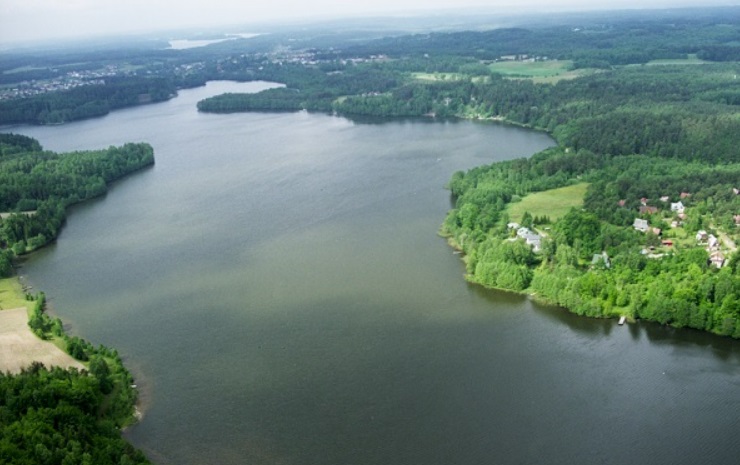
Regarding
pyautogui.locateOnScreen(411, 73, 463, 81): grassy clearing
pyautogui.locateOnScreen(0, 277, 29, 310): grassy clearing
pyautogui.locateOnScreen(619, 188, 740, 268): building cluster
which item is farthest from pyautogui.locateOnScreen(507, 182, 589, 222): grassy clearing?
pyautogui.locateOnScreen(411, 73, 463, 81): grassy clearing

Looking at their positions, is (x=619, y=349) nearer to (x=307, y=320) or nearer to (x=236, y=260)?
(x=307, y=320)

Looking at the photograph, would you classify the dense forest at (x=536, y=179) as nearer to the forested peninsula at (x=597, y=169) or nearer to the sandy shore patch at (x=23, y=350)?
the forested peninsula at (x=597, y=169)

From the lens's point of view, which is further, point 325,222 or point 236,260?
point 325,222

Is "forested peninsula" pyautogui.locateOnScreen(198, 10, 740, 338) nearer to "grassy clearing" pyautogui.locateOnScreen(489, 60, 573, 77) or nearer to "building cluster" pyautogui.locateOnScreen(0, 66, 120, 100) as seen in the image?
"grassy clearing" pyautogui.locateOnScreen(489, 60, 573, 77)

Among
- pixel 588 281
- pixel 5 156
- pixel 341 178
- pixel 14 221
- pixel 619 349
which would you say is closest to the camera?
pixel 619 349

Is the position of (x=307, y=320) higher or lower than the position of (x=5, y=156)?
lower

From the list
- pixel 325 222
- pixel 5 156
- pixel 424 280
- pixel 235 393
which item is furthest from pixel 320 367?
pixel 5 156
